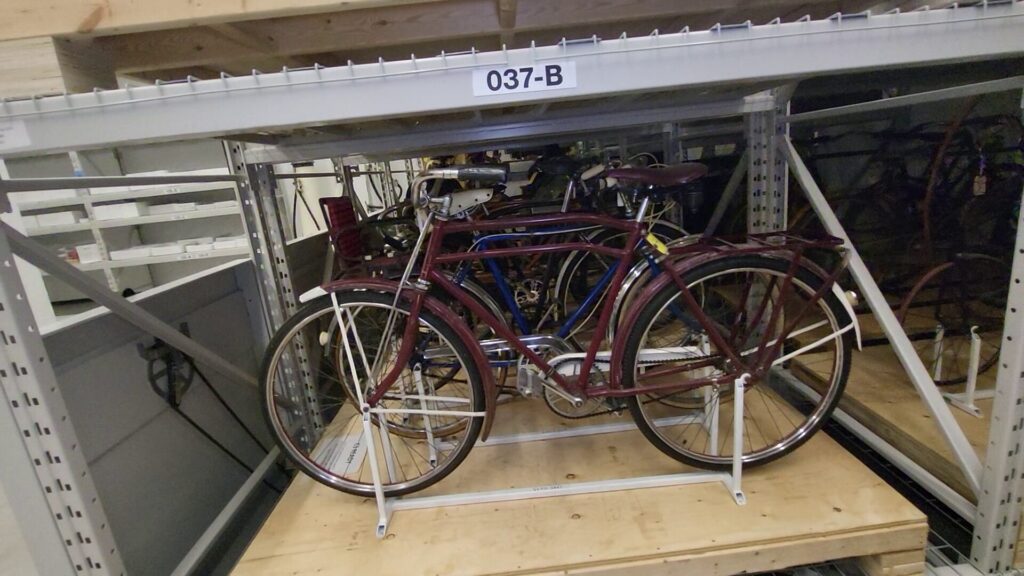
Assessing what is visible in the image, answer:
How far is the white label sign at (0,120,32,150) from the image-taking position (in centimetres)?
74

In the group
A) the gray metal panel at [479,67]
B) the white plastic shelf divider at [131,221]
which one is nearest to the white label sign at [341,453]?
the gray metal panel at [479,67]

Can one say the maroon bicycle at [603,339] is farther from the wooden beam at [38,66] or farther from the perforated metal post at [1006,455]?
the wooden beam at [38,66]

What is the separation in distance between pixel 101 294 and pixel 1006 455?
6.86 ft

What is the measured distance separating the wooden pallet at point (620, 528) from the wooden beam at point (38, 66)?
1.07 m

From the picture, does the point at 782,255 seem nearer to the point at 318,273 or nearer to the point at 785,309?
the point at 785,309

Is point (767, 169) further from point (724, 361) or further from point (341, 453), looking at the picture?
point (341, 453)

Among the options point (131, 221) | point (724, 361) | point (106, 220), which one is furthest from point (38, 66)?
point (106, 220)

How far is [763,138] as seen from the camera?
1.51m

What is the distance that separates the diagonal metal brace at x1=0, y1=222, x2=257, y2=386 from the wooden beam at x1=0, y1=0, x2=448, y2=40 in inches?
14.4

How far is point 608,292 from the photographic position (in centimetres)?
125

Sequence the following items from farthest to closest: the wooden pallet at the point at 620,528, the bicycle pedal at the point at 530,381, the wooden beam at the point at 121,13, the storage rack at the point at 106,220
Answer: the storage rack at the point at 106,220, the bicycle pedal at the point at 530,381, the wooden pallet at the point at 620,528, the wooden beam at the point at 121,13

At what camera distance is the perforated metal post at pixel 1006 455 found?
0.92m

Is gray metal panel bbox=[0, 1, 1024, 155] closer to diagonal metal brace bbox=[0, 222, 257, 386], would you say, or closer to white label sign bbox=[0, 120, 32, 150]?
white label sign bbox=[0, 120, 32, 150]

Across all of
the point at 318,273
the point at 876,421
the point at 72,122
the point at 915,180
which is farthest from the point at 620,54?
the point at 915,180
